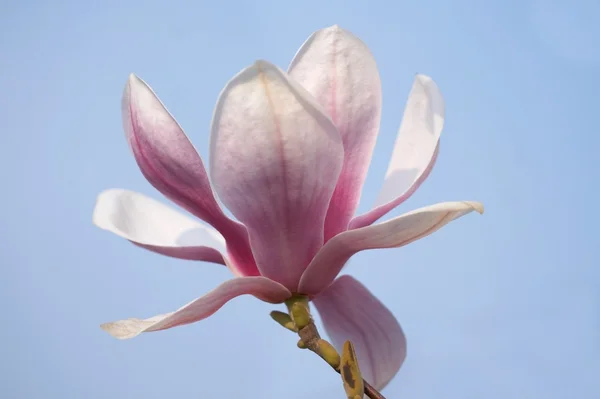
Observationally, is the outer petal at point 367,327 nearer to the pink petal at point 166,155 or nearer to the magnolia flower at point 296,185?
the magnolia flower at point 296,185

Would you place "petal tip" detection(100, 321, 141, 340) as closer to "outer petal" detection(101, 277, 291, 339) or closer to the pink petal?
"outer petal" detection(101, 277, 291, 339)

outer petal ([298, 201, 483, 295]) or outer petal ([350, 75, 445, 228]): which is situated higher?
outer petal ([350, 75, 445, 228])

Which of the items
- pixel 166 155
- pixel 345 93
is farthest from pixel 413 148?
pixel 166 155

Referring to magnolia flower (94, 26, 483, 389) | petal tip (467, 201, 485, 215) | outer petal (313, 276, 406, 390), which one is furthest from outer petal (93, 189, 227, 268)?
petal tip (467, 201, 485, 215)

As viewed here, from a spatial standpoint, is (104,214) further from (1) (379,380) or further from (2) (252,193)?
(1) (379,380)

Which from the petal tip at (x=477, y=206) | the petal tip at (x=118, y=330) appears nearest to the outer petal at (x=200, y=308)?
the petal tip at (x=118, y=330)

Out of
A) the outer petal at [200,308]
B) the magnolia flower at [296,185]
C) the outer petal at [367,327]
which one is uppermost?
the magnolia flower at [296,185]

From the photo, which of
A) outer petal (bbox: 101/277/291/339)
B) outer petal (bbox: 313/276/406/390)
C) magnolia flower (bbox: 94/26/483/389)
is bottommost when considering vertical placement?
outer petal (bbox: 313/276/406/390)
